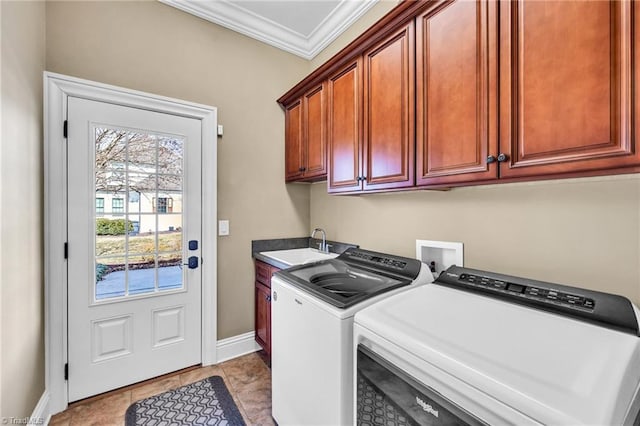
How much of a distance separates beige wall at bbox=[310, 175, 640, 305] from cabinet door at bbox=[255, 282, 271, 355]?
113 centimetres

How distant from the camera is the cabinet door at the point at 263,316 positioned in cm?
220

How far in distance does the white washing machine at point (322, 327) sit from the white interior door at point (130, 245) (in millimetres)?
1025

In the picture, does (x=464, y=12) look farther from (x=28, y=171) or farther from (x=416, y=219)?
(x=28, y=171)

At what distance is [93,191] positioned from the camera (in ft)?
6.07

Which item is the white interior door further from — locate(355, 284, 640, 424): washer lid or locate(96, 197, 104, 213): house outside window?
locate(355, 284, 640, 424): washer lid

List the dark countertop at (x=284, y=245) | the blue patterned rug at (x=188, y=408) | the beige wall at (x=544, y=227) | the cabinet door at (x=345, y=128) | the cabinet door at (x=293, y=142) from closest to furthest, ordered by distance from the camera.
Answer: the beige wall at (x=544, y=227) → the blue patterned rug at (x=188, y=408) → the cabinet door at (x=345, y=128) → the dark countertop at (x=284, y=245) → the cabinet door at (x=293, y=142)

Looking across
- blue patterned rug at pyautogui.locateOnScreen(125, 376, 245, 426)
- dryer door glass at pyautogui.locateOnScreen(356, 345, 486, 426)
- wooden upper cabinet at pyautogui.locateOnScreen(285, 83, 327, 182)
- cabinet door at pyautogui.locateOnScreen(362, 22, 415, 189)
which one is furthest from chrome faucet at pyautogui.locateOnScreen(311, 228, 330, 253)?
dryer door glass at pyautogui.locateOnScreen(356, 345, 486, 426)

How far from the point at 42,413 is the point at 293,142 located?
2.47 metres

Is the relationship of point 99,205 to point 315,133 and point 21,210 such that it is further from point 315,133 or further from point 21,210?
point 315,133

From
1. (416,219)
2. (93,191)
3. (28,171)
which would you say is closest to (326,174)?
(416,219)

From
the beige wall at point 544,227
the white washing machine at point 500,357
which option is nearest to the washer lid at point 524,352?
the white washing machine at point 500,357

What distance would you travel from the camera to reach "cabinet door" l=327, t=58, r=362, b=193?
5.88ft

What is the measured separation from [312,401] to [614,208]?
150 centimetres

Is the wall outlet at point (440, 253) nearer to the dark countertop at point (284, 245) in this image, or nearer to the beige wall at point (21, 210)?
the dark countertop at point (284, 245)
